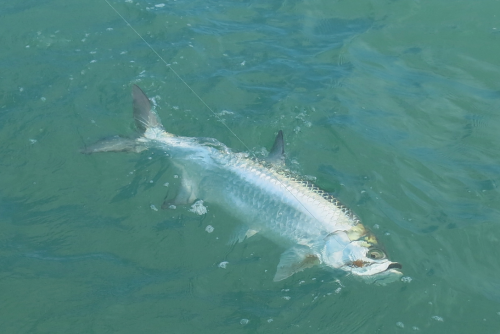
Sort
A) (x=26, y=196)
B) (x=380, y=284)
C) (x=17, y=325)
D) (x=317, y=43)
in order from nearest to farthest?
(x=17, y=325), (x=380, y=284), (x=26, y=196), (x=317, y=43)

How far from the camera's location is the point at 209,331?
18.3 feet

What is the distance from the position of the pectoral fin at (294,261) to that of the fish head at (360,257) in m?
0.17

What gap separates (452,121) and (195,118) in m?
4.48

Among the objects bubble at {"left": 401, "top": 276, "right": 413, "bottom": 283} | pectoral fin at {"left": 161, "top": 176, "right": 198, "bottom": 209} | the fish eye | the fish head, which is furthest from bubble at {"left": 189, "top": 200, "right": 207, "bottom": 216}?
bubble at {"left": 401, "top": 276, "right": 413, "bottom": 283}

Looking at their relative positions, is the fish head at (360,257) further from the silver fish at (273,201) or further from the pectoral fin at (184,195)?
the pectoral fin at (184,195)

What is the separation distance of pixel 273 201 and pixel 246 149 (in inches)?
59.6

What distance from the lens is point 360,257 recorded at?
20.2ft

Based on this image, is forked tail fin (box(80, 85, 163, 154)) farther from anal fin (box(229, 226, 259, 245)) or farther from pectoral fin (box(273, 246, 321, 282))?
pectoral fin (box(273, 246, 321, 282))

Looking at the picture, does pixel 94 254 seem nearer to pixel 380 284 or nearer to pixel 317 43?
pixel 380 284

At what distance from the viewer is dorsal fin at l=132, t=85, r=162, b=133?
303 inches

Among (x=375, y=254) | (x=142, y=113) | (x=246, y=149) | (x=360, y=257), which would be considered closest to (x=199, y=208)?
(x=246, y=149)

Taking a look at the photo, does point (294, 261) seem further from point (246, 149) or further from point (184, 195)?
point (246, 149)

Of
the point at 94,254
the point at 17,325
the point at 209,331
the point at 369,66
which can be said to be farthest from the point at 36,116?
the point at 369,66

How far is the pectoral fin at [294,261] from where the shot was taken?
6156mm
